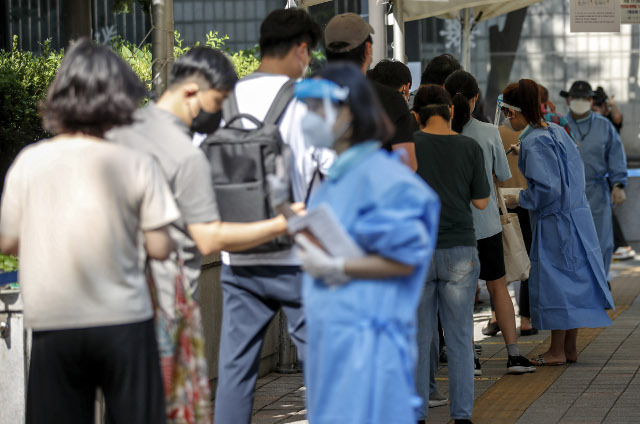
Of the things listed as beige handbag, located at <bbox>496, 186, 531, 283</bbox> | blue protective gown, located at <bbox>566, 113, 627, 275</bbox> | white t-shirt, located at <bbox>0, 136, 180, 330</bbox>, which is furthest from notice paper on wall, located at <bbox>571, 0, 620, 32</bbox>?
white t-shirt, located at <bbox>0, 136, 180, 330</bbox>

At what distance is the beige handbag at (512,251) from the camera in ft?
25.2

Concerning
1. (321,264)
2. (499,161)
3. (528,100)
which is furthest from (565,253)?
(321,264)

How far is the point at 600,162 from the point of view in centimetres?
1126

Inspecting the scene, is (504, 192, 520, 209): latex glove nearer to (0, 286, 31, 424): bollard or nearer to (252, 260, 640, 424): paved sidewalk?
(252, 260, 640, 424): paved sidewalk

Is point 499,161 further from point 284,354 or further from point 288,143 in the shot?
point 288,143

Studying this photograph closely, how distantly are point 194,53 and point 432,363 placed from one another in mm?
2912

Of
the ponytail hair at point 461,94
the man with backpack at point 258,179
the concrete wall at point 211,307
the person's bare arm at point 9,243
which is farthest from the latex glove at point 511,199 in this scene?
the person's bare arm at point 9,243

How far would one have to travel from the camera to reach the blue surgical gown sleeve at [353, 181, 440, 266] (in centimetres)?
339

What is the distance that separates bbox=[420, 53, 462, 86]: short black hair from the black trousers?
15.9 feet

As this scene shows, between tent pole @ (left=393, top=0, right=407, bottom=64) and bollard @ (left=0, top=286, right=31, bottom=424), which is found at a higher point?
tent pole @ (left=393, top=0, right=407, bottom=64)

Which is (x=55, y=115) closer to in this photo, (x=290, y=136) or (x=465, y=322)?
(x=290, y=136)

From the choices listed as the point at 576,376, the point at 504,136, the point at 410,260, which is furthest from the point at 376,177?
the point at 504,136

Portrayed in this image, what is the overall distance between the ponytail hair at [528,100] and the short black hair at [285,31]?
10.6ft

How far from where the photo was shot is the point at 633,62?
1584 centimetres
